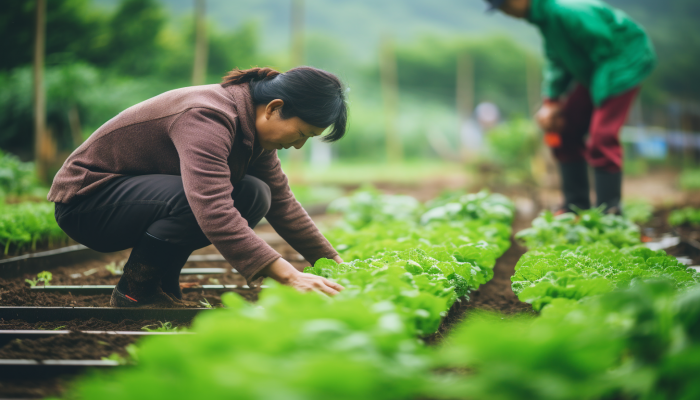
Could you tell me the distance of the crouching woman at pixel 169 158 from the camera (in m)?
1.75

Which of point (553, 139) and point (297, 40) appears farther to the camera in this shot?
point (297, 40)

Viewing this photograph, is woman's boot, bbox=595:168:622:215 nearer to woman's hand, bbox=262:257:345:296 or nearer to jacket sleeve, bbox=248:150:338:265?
jacket sleeve, bbox=248:150:338:265

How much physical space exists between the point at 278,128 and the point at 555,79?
8.37ft

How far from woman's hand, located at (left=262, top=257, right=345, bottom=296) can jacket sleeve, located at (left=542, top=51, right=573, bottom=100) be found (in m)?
2.77

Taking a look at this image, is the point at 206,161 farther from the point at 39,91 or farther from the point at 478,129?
the point at 478,129

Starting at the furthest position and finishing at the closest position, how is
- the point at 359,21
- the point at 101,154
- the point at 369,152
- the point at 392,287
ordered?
the point at 359,21 → the point at 369,152 → the point at 101,154 → the point at 392,287

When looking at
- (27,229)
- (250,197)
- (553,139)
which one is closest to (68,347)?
(250,197)

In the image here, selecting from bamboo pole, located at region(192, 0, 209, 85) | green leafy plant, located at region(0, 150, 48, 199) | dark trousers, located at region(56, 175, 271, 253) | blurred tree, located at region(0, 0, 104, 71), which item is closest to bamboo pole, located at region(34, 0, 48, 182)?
green leafy plant, located at region(0, 150, 48, 199)

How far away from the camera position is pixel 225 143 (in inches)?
65.6

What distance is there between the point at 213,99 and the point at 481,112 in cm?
1294

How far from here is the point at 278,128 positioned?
1813 mm

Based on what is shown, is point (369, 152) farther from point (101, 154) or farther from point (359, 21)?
point (101, 154)

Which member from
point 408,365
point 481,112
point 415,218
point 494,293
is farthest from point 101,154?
point 481,112

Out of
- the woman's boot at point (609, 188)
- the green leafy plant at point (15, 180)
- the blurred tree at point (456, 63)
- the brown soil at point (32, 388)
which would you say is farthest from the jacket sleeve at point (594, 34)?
the blurred tree at point (456, 63)
